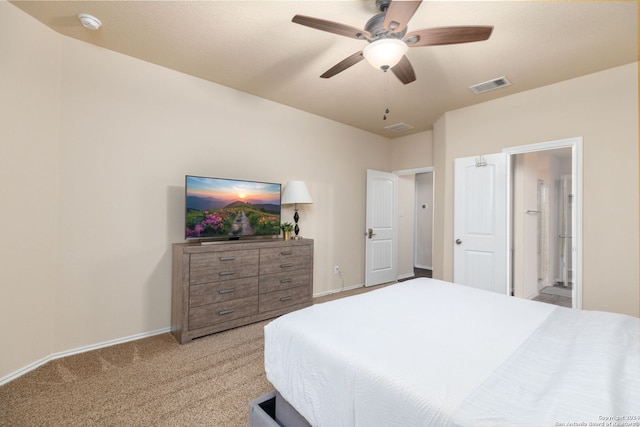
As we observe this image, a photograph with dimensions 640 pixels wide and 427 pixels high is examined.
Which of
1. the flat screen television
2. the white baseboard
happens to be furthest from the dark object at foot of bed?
the white baseboard

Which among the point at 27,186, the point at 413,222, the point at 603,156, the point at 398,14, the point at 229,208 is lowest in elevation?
the point at 413,222

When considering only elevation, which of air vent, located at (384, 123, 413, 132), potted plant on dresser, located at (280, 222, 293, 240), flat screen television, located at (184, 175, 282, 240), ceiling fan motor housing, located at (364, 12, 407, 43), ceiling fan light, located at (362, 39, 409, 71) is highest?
air vent, located at (384, 123, 413, 132)

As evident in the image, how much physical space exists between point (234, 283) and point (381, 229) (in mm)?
2935

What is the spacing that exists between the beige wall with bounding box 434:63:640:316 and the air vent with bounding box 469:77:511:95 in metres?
0.40

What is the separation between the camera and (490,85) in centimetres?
322

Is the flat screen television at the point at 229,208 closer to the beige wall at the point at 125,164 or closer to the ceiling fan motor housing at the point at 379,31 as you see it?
the beige wall at the point at 125,164

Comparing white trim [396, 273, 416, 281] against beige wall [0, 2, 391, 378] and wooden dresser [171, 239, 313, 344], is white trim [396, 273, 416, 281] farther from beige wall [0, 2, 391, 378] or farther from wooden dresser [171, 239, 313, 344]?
beige wall [0, 2, 391, 378]

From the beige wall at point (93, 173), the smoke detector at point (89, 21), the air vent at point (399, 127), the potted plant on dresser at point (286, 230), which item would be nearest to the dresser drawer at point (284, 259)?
Answer: the potted plant on dresser at point (286, 230)

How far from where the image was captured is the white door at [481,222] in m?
3.50

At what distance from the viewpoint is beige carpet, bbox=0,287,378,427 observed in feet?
5.58

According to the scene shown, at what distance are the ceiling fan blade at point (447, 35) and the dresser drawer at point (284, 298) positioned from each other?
2.74m

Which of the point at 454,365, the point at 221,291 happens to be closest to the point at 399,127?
the point at 221,291

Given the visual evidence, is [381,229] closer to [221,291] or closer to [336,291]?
[336,291]

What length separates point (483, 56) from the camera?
2637mm
